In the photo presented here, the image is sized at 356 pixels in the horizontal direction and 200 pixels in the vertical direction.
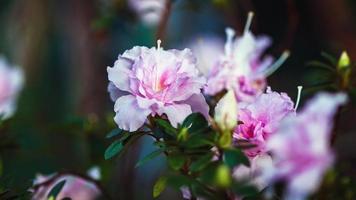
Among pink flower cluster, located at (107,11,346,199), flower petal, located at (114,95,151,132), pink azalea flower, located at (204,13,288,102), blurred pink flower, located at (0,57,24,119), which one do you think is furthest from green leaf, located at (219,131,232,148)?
blurred pink flower, located at (0,57,24,119)

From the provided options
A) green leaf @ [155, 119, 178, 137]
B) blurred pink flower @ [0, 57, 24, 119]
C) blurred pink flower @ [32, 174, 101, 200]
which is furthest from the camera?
blurred pink flower @ [0, 57, 24, 119]

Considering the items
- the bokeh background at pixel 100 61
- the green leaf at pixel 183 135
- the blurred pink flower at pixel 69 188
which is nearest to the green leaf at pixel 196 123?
the green leaf at pixel 183 135

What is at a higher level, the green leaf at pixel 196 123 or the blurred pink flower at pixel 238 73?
the blurred pink flower at pixel 238 73

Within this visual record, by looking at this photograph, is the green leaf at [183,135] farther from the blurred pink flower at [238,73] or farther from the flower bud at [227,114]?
the blurred pink flower at [238,73]

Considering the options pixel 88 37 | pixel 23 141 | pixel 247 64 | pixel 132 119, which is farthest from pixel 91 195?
pixel 88 37

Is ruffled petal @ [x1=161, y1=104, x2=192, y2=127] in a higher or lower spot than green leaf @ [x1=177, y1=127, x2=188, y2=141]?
higher

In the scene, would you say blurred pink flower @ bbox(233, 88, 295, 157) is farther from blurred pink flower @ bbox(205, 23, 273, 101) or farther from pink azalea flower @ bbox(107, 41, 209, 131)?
blurred pink flower @ bbox(205, 23, 273, 101)
